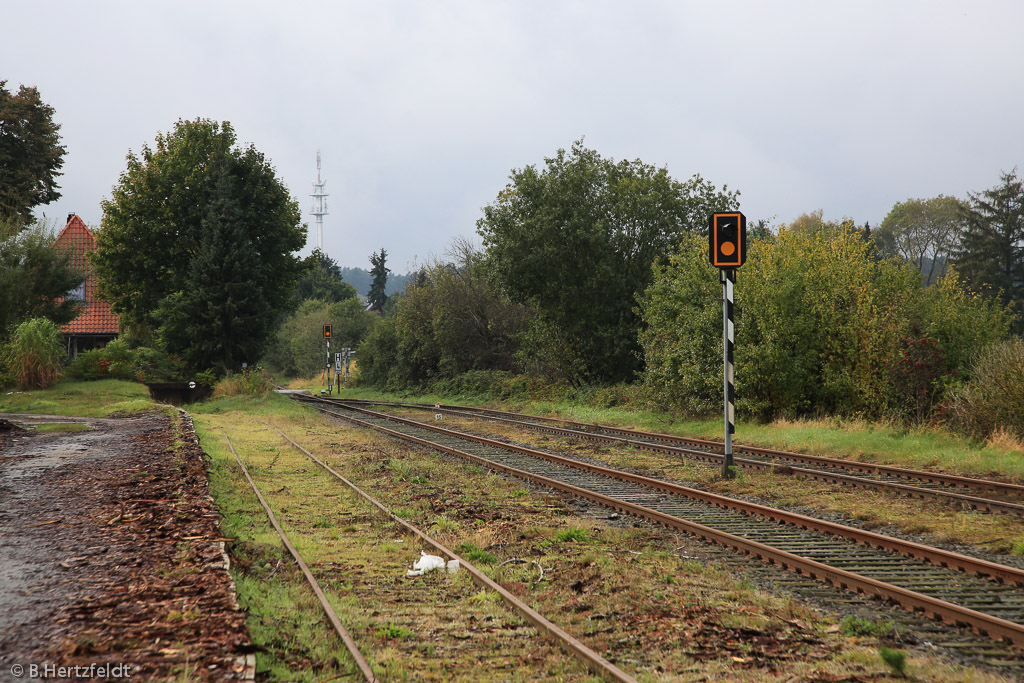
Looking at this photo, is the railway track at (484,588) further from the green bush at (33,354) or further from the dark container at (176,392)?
the dark container at (176,392)

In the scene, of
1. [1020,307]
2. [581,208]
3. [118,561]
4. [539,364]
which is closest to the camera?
[118,561]

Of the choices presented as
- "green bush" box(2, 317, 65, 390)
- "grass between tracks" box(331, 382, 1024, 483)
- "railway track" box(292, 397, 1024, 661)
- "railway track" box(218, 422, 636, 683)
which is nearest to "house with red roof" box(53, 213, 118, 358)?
"green bush" box(2, 317, 65, 390)

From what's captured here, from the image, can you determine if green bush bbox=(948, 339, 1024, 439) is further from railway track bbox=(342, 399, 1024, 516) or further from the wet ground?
the wet ground

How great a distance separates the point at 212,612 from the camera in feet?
Result: 16.7

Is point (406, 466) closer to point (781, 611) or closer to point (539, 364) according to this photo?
point (781, 611)

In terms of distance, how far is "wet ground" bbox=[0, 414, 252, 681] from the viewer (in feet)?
13.8

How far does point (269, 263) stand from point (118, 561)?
33642 millimetres

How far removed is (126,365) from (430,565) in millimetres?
31827

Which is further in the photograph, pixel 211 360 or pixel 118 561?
pixel 211 360

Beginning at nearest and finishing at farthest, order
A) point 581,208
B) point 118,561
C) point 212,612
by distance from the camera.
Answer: point 212,612
point 118,561
point 581,208

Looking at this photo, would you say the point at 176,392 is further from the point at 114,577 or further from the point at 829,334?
the point at 114,577

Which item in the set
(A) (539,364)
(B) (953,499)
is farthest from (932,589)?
(A) (539,364)

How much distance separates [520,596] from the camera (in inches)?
234

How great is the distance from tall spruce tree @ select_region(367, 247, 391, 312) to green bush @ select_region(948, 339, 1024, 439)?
11327 cm
